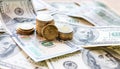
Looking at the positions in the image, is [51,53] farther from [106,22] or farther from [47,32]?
[106,22]

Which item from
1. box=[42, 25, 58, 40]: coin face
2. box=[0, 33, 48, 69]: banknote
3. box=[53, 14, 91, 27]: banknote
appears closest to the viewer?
box=[0, 33, 48, 69]: banknote

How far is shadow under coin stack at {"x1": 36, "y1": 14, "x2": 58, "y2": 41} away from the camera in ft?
2.67

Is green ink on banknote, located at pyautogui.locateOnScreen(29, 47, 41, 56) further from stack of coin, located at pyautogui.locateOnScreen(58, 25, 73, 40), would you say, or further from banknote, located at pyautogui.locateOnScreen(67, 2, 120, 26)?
banknote, located at pyautogui.locateOnScreen(67, 2, 120, 26)

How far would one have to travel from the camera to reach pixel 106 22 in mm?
977

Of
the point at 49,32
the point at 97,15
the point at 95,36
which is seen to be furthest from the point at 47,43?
the point at 97,15

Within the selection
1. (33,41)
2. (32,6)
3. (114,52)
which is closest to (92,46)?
(114,52)

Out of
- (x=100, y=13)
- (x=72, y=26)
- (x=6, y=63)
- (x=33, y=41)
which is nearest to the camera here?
(x=6, y=63)

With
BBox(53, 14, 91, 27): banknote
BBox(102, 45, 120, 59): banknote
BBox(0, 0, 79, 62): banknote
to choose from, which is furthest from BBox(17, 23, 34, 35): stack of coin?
BBox(102, 45, 120, 59): banknote

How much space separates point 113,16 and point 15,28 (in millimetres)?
366

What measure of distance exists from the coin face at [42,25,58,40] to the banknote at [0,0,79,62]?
0.05 feet

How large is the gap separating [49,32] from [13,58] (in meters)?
0.14

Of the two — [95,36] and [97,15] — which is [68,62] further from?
[97,15]

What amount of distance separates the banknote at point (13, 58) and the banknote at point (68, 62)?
0.02 metres

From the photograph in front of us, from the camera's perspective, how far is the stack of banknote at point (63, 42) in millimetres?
733
